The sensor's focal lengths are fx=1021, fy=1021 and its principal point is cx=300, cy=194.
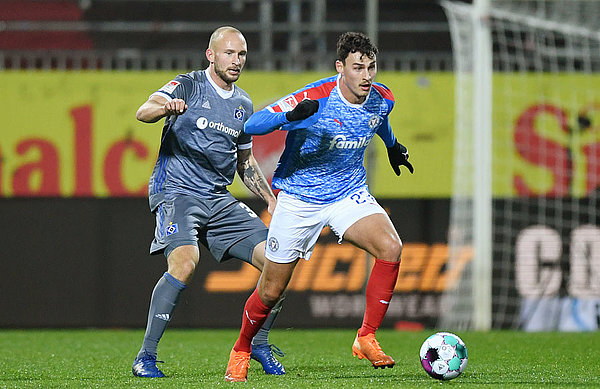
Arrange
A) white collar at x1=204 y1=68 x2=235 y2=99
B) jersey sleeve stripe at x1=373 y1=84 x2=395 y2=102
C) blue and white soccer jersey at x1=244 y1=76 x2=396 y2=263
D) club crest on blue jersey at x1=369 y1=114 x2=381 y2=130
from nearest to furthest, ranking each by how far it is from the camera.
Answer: blue and white soccer jersey at x1=244 y1=76 x2=396 y2=263, club crest on blue jersey at x1=369 y1=114 x2=381 y2=130, jersey sleeve stripe at x1=373 y1=84 x2=395 y2=102, white collar at x1=204 y1=68 x2=235 y2=99

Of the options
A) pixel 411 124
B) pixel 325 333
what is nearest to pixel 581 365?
pixel 325 333

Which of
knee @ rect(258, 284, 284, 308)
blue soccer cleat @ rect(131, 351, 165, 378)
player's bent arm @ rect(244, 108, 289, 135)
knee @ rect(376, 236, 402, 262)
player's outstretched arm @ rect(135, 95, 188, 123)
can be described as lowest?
blue soccer cleat @ rect(131, 351, 165, 378)

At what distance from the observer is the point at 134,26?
455 inches

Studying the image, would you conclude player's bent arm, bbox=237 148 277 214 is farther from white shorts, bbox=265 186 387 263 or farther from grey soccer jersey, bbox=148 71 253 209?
white shorts, bbox=265 186 387 263

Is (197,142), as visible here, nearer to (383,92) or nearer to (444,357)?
(383,92)

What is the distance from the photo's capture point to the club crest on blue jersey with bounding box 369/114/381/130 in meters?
6.30

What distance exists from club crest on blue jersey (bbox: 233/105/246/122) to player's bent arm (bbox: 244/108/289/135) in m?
0.75

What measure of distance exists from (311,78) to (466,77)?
1.66 meters

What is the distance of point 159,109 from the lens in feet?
19.5

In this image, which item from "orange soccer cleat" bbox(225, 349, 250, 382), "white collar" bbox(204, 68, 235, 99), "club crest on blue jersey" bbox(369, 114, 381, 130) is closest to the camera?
"orange soccer cleat" bbox(225, 349, 250, 382)

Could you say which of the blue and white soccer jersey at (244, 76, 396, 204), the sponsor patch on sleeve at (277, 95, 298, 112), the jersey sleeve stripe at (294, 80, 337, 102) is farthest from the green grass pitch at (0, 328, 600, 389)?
the jersey sleeve stripe at (294, 80, 337, 102)

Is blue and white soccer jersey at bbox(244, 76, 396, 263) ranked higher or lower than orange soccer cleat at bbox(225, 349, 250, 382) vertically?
higher

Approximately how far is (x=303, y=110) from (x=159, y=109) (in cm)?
85

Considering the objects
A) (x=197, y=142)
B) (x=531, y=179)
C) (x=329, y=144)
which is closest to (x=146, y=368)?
(x=197, y=142)
